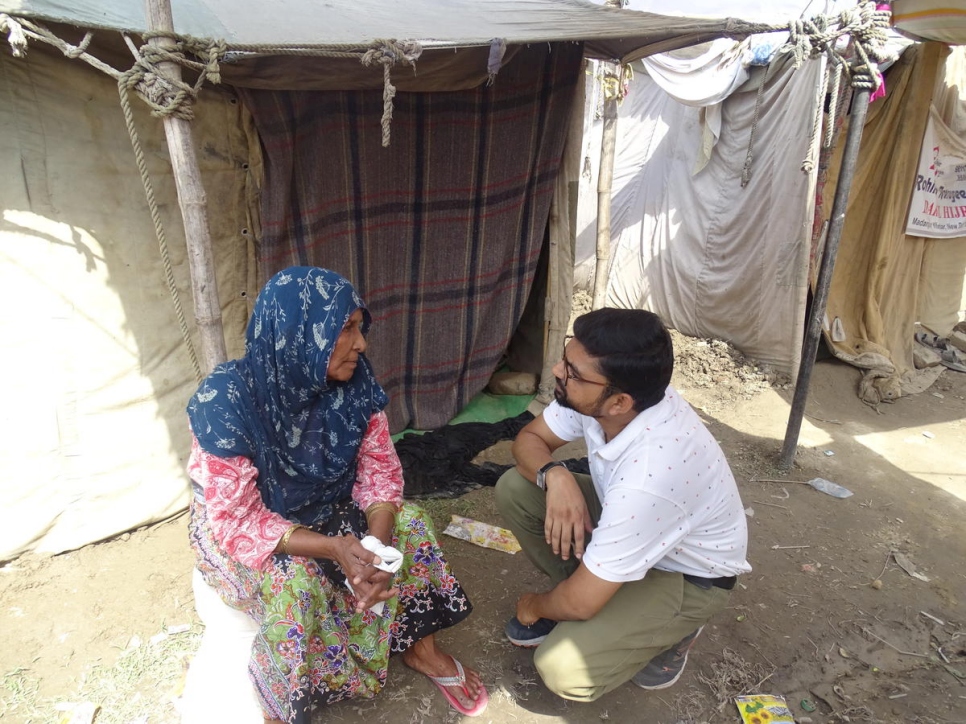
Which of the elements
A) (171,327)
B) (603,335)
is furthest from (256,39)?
(603,335)

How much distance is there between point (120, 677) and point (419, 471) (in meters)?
1.58

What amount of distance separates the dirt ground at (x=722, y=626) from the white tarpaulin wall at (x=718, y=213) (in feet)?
5.62

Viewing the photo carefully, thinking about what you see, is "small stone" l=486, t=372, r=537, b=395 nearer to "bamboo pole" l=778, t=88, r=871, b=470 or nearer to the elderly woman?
"bamboo pole" l=778, t=88, r=871, b=470

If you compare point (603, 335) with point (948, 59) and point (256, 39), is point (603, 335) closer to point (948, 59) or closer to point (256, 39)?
point (256, 39)

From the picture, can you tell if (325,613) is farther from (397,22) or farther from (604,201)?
(604,201)

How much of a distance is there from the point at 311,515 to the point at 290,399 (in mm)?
419

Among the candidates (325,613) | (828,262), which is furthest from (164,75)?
(828,262)

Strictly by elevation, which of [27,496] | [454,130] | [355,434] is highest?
[454,130]

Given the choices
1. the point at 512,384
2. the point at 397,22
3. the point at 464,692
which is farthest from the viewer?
the point at 512,384

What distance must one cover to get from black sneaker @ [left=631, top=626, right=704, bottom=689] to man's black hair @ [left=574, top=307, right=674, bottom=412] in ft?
3.16

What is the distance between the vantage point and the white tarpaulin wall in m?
4.48

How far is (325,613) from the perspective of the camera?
1749mm

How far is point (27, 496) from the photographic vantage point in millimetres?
2469

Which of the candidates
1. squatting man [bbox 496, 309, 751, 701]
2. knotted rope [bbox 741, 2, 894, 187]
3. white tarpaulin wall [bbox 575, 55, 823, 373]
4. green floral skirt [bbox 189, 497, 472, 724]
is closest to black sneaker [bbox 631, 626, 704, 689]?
squatting man [bbox 496, 309, 751, 701]
